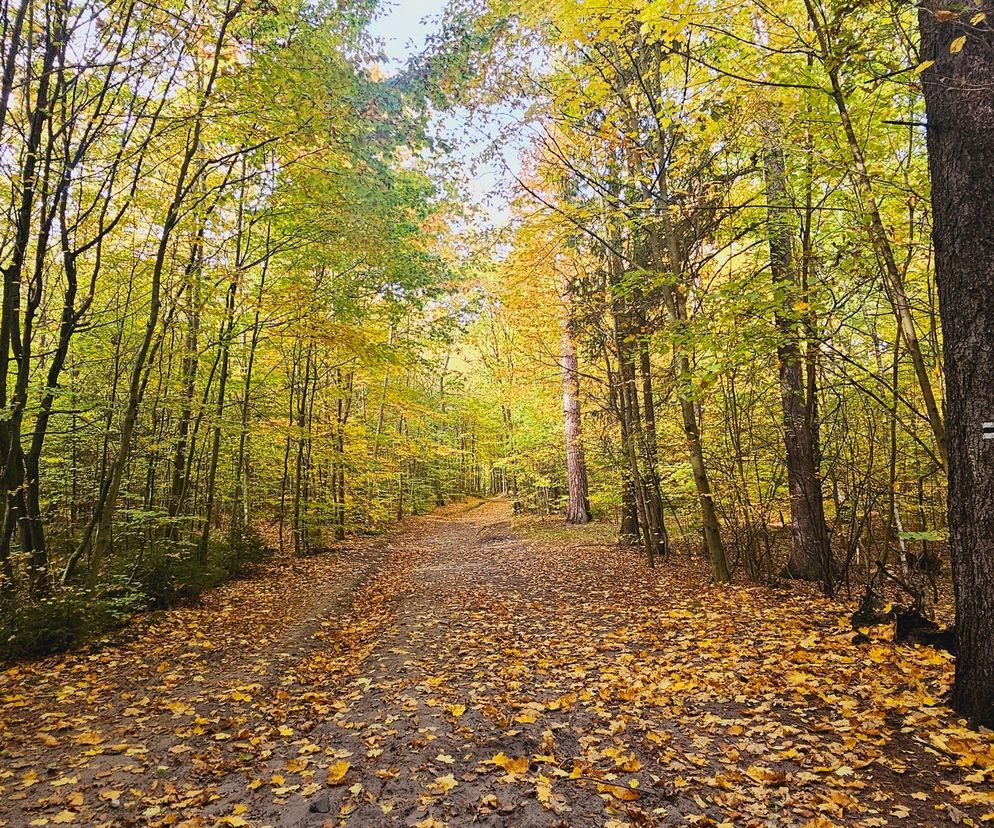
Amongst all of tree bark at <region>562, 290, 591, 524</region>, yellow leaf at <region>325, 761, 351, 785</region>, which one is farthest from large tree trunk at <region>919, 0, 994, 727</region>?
tree bark at <region>562, 290, 591, 524</region>

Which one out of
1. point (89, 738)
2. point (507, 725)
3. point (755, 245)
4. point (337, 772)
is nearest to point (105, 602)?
point (89, 738)

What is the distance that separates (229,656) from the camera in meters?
6.25

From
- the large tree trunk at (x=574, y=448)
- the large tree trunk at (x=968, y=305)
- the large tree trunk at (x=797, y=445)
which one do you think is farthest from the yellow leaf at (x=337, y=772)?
the large tree trunk at (x=574, y=448)

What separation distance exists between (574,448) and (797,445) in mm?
9621

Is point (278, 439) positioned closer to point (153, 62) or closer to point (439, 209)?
point (439, 209)

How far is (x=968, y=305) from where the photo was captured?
131 inches

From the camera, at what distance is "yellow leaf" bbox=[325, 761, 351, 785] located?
349 cm

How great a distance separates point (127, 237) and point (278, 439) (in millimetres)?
5617

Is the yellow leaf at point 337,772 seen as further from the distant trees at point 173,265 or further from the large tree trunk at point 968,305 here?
the distant trees at point 173,265

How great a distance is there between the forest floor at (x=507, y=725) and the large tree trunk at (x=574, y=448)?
8.67m

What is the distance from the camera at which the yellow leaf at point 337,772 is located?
349 cm

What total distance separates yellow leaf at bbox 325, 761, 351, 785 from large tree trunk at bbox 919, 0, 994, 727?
13.9ft

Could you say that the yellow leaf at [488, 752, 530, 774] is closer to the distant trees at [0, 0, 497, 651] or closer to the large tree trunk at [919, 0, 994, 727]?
the large tree trunk at [919, 0, 994, 727]

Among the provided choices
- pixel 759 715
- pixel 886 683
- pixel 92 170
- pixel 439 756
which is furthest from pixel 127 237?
pixel 886 683
